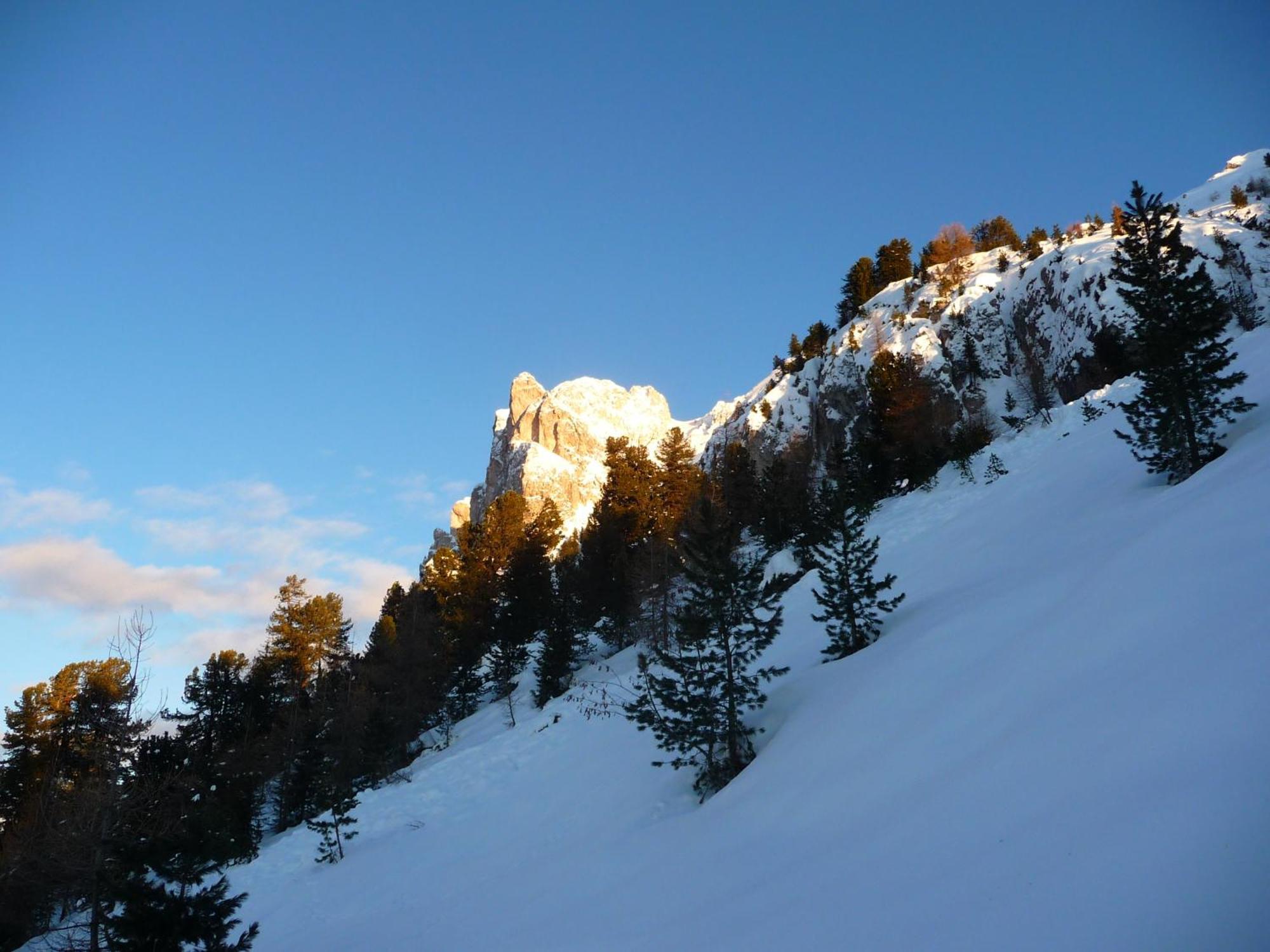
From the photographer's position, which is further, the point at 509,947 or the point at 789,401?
the point at 789,401

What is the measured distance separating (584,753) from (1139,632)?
789 inches

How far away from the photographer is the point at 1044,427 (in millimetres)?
39406

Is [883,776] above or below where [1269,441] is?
below

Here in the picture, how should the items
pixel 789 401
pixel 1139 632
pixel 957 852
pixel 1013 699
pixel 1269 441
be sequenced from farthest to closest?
pixel 789 401 → pixel 1269 441 → pixel 1013 699 → pixel 1139 632 → pixel 957 852

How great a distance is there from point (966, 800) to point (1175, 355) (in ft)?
60.3

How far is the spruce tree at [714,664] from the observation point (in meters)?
15.9

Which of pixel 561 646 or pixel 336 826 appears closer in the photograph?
pixel 336 826

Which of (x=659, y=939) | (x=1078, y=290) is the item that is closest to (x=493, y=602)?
(x=659, y=939)

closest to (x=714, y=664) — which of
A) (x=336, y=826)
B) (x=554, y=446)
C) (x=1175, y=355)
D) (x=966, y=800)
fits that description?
(x=966, y=800)

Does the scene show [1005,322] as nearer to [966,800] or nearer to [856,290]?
[856,290]

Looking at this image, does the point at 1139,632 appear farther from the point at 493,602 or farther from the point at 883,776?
the point at 493,602

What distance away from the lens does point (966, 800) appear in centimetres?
700

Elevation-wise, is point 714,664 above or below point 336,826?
above

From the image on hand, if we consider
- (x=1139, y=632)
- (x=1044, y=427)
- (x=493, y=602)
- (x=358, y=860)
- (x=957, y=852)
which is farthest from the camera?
(x=493, y=602)
